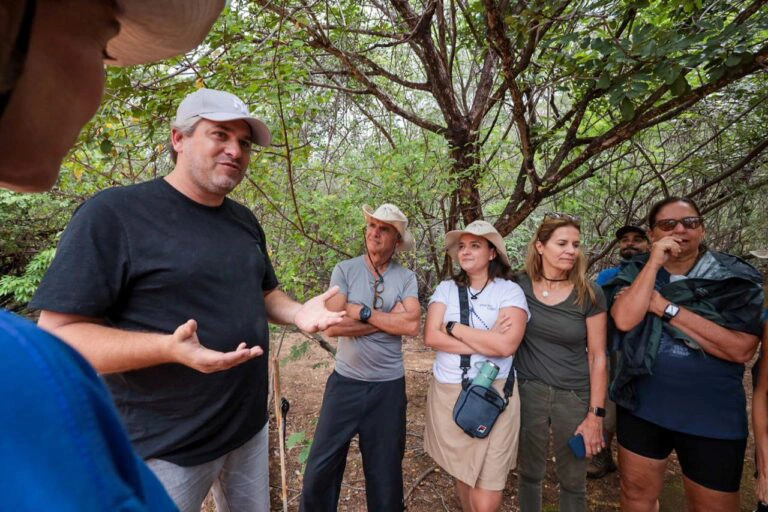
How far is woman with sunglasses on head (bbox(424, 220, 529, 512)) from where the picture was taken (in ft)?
8.14

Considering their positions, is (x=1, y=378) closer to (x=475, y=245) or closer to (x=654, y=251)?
(x=475, y=245)

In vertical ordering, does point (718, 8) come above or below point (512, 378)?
above

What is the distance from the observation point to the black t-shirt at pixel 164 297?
1.39 m

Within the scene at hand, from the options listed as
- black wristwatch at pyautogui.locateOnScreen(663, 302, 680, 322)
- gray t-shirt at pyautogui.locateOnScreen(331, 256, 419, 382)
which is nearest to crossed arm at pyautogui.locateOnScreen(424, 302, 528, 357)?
gray t-shirt at pyautogui.locateOnScreen(331, 256, 419, 382)

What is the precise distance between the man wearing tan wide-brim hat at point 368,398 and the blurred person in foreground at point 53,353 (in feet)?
6.94

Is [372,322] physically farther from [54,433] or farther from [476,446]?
[54,433]

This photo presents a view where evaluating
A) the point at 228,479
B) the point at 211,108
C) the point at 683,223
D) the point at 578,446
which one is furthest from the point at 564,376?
the point at 211,108

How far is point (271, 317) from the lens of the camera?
209 cm

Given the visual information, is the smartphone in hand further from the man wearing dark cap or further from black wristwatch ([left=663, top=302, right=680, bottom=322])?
the man wearing dark cap

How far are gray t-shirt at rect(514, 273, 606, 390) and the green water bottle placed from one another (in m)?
0.37

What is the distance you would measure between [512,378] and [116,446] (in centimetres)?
256

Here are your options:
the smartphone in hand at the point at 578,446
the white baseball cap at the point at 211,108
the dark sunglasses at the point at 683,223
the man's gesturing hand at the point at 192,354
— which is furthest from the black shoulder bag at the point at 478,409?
the white baseball cap at the point at 211,108

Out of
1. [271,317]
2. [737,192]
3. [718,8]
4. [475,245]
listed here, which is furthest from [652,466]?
[737,192]

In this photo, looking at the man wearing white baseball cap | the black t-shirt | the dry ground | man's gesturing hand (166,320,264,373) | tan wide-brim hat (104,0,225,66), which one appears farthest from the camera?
the dry ground
